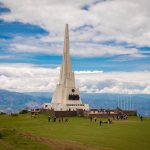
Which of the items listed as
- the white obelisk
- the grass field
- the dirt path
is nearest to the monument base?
the white obelisk

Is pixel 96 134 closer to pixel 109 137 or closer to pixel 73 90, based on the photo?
pixel 109 137

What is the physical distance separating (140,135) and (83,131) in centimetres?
789

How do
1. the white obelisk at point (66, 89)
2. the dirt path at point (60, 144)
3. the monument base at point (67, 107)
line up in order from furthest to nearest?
the white obelisk at point (66, 89) → the monument base at point (67, 107) → the dirt path at point (60, 144)

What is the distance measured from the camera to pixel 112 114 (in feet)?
252

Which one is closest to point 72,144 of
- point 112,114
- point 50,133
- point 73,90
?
point 50,133

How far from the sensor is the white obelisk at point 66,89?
3487 inches

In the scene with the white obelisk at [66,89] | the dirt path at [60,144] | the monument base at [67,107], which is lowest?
the dirt path at [60,144]

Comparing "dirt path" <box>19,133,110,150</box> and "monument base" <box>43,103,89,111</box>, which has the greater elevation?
"monument base" <box>43,103,89,111</box>

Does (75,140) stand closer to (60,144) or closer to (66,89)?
(60,144)

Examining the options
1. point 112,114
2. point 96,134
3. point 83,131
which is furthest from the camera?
point 112,114

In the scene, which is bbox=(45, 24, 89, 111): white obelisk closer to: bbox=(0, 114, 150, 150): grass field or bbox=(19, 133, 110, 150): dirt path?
bbox=(0, 114, 150, 150): grass field

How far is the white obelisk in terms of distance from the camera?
8856 cm

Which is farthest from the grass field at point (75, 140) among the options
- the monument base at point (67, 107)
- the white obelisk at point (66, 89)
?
the white obelisk at point (66, 89)

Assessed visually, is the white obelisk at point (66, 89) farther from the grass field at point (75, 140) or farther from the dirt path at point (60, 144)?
the dirt path at point (60, 144)
